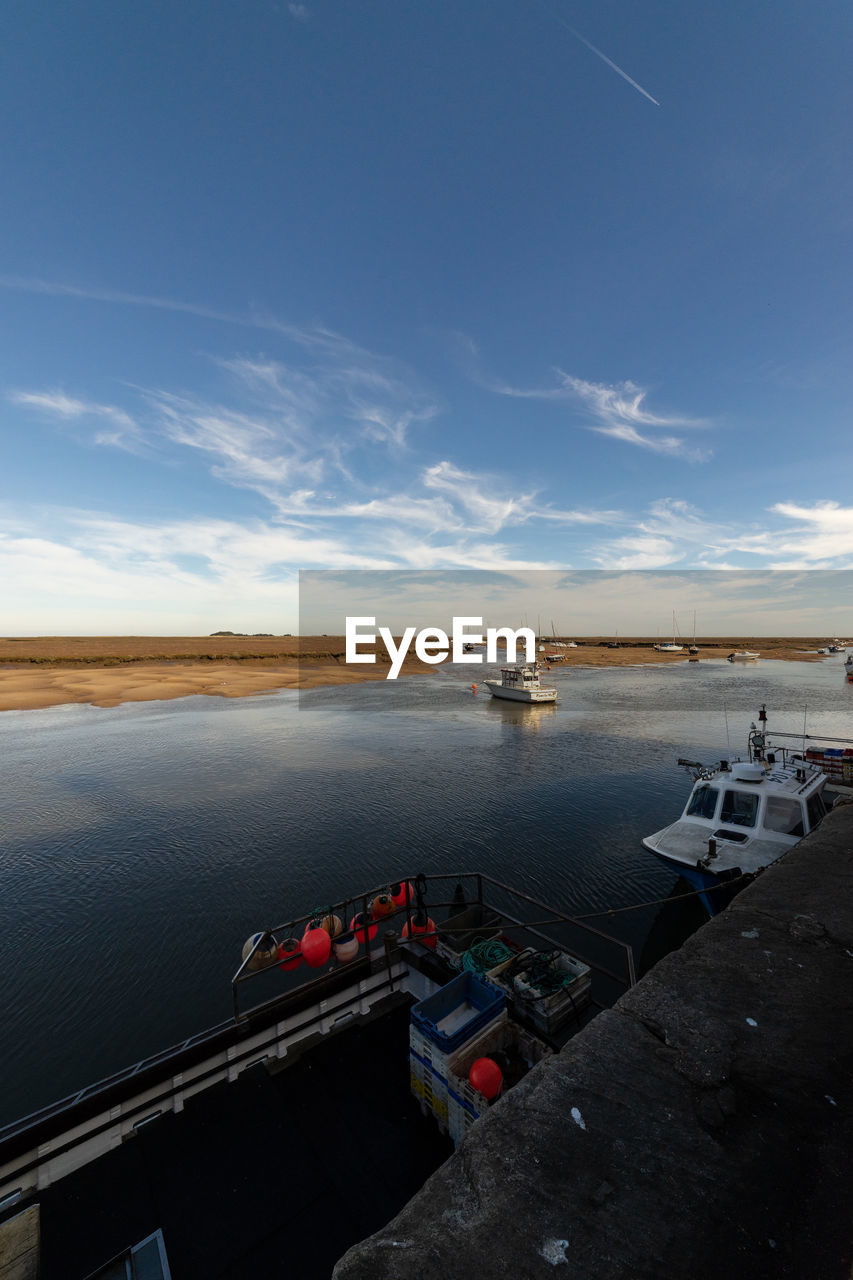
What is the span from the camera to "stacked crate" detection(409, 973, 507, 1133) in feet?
20.5

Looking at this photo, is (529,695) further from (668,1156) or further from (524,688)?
(668,1156)

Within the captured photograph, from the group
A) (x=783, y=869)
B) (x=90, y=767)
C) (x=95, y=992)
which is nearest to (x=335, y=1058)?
(x=783, y=869)

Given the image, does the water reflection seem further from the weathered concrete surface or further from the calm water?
the weathered concrete surface

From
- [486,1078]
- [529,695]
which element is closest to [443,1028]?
[486,1078]

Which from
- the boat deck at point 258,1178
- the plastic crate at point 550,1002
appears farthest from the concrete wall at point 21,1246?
the plastic crate at point 550,1002

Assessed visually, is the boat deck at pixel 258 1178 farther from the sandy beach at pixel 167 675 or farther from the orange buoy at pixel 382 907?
the sandy beach at pixel 167 675

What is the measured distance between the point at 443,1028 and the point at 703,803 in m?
10.6

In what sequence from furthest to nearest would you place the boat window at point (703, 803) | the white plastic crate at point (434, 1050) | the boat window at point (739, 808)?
the boat window at point (703, 803), the boat window at point (739, 808), the white plastic crate at point (434, 1050)

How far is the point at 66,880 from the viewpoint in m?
16.8

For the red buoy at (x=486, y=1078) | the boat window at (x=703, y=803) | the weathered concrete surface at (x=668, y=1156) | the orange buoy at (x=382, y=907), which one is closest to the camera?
the weathered concrete surface at (x=668, y=1156)

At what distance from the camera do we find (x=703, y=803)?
1445 centimetres

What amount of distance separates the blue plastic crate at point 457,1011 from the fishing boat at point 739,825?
6933mm

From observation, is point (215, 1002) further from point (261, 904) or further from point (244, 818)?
point (244, 818)

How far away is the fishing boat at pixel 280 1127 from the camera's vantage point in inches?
213
